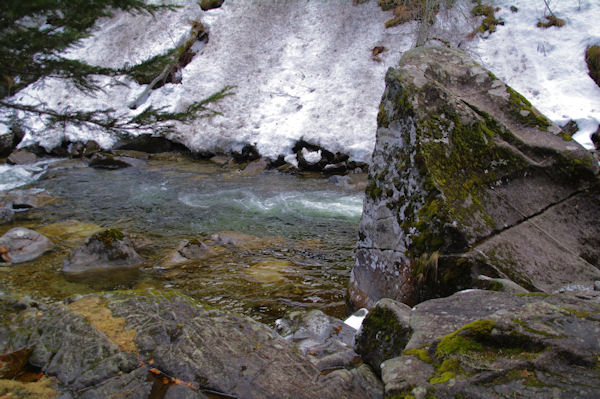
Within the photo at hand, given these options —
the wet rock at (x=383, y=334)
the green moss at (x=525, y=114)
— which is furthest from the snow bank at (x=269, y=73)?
the wet rock at (x=383, y=334)

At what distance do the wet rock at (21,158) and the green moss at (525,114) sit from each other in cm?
1651

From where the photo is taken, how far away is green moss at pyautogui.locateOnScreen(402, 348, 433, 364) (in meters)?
2.40

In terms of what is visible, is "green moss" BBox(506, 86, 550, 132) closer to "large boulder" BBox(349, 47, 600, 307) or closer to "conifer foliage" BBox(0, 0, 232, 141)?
"large boulder" BBox(349, 47, 600, 307)

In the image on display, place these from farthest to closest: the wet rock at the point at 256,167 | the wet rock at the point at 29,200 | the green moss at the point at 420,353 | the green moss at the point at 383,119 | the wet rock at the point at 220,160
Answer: the wet rock at the point at 220,160, the wet rock at the point at 256,167, the wet rock at the point at 29,200, the green moss at the point at 383,119, the green moss at the point at 420,353

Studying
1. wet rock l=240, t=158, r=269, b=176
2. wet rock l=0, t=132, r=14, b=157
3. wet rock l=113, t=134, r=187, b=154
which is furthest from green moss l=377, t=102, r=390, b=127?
wet rock l=0, t=132, r=14, b=157

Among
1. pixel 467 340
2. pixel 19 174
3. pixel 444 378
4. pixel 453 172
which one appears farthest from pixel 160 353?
pixel 19 174

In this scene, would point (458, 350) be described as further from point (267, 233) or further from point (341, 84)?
point (341, 84)

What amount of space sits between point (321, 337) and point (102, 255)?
3914 millimetres

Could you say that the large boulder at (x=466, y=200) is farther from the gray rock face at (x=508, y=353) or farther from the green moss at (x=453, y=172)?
the gray rock face at (x=508, y=353)

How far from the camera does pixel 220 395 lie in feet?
8.40

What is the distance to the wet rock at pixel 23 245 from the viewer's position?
19.7 feet

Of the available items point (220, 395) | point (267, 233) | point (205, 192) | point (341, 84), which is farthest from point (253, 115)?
point (220, 395)

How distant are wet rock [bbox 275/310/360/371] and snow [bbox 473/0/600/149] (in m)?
11.7

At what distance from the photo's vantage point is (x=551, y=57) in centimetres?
1475
